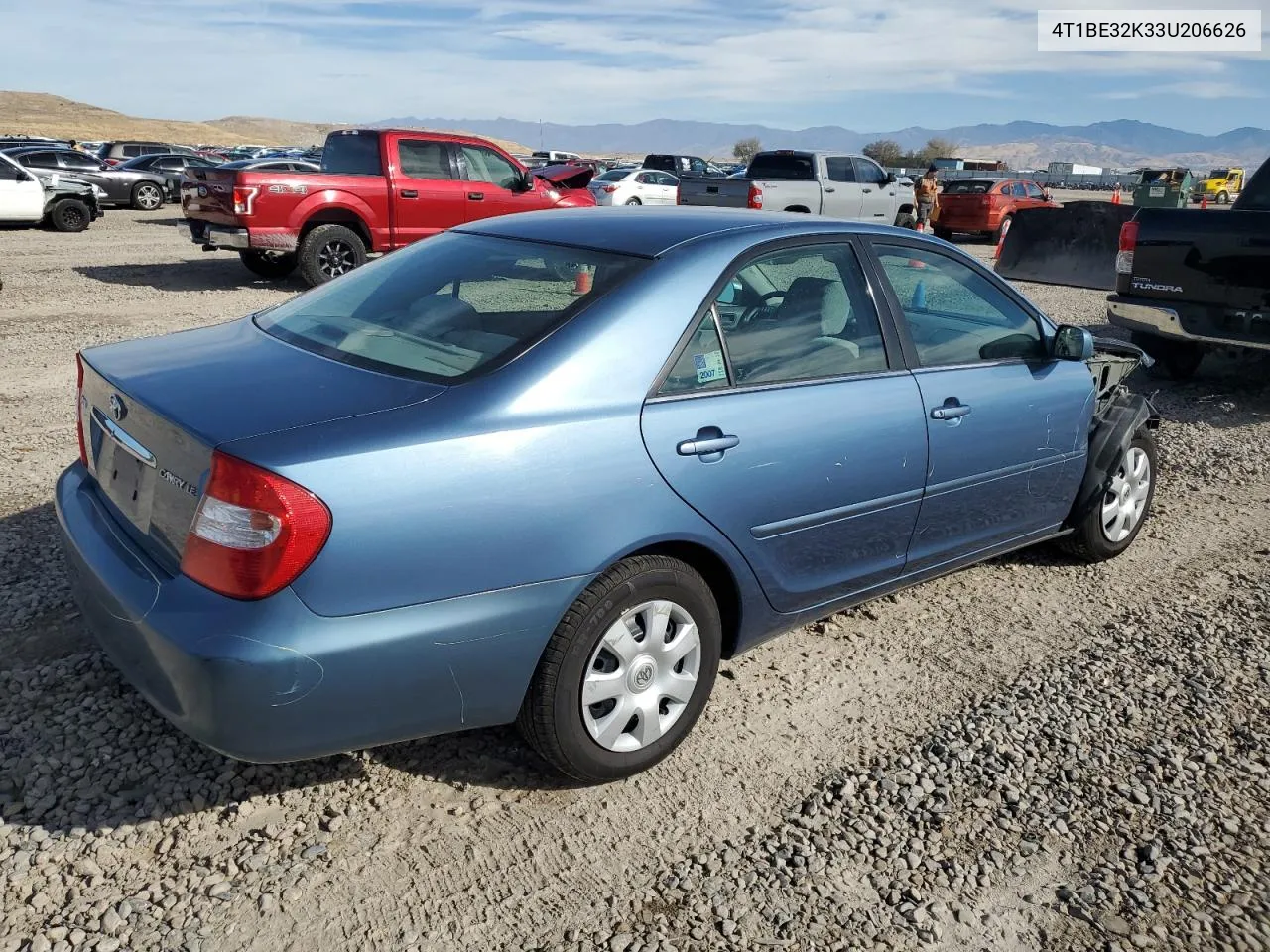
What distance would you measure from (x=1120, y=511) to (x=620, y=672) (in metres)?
3.01

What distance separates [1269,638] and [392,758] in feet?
11.2

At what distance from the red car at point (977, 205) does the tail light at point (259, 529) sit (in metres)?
22.8

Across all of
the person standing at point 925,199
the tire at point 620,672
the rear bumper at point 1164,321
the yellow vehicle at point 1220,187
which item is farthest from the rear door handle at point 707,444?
the yellow vehicle at point 1220,187

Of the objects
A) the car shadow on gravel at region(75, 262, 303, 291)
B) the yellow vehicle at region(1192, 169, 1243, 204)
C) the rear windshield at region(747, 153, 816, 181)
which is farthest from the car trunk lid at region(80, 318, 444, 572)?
the yellow vehicle at region(1192, 169, 1243, 204)

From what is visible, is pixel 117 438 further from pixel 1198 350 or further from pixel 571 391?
pixel 1198 350

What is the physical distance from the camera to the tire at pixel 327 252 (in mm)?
11783

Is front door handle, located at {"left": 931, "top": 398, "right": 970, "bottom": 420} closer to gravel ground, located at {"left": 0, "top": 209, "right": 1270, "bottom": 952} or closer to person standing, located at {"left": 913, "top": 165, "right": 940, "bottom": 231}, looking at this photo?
gravel ground, located at {"left": 0, "top": 209, "right": 1270, "bottom": 952}

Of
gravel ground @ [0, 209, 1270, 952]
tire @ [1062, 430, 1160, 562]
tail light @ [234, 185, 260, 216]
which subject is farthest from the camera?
tail light @ [234, 185, 260, 216]

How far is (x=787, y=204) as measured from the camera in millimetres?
18234

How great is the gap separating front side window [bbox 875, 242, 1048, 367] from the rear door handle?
3.56 feet

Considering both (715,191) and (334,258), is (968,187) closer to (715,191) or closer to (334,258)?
(715,191)

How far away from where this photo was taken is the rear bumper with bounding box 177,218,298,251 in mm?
11492

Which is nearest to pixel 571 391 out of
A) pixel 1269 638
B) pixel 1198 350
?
pixel 1269 638

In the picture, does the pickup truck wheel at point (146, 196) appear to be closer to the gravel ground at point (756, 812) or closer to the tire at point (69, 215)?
the tire at point (69, 215)
